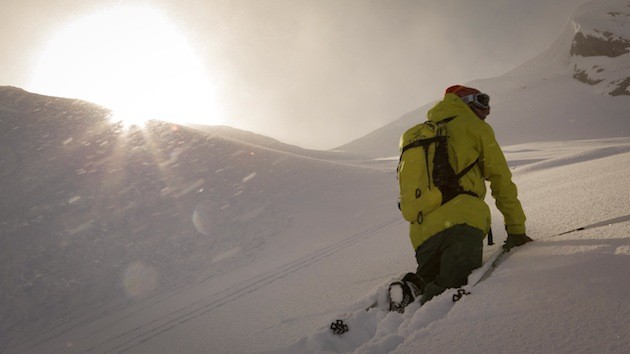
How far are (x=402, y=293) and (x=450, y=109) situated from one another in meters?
1.63

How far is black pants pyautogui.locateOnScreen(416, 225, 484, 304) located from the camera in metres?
2.51

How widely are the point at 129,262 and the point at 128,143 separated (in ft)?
29.4

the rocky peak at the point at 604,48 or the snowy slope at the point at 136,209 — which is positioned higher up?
the rocky peak at the point at 604,48

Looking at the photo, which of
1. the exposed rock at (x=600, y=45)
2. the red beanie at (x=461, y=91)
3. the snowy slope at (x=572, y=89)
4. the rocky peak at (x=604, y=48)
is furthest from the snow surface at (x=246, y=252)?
the exposed rock at (x=600, y=45)

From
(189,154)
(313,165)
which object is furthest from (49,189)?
(313,165)

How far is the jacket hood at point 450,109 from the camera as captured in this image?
9.51ft

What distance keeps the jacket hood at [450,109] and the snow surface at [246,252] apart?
1.22 m

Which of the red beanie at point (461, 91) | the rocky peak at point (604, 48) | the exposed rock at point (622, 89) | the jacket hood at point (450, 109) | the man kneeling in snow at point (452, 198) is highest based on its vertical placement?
the rocky peak at point (604, 48)

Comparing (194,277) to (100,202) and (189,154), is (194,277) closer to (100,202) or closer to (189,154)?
(100,202)

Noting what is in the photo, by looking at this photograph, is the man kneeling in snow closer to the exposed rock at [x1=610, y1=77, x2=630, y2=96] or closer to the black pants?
the black pants

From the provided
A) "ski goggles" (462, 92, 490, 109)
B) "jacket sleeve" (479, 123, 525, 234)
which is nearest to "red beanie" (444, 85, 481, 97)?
"ski goggles" (462, 92, 490, 109)

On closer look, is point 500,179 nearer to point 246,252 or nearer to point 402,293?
point 402,293

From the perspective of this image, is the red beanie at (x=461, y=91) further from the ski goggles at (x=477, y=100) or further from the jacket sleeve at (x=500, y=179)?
the jacket sleeve at (x=500, y=179)

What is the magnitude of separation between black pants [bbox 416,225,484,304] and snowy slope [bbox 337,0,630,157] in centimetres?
3884
